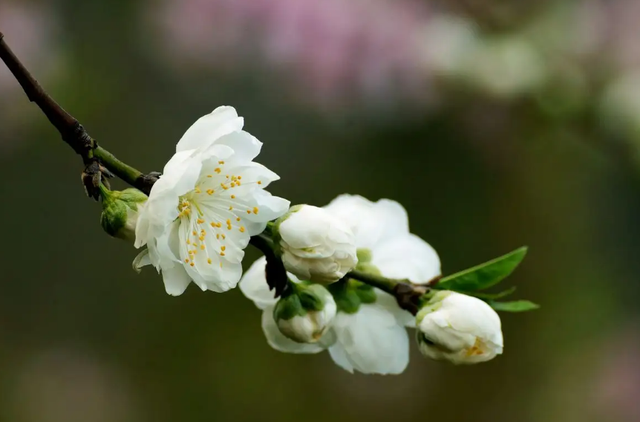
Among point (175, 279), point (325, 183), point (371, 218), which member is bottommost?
point (175, 279)

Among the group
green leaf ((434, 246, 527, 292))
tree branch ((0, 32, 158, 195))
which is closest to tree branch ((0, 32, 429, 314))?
tree branch ((0, 32, 158, 195))

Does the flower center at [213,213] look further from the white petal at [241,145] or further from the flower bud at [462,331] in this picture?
the flower bud at [462,331]

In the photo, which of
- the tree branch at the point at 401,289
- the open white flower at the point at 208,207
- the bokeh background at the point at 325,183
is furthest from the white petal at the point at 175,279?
the bokeh background at the point at 325,183

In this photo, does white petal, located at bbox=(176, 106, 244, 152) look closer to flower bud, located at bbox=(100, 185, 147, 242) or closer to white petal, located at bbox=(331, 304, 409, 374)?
flower bud, located at bbox=(100, 185, 147, 242)

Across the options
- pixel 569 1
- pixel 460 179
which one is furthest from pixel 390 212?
pixel 460 179

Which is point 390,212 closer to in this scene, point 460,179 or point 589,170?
point 460,179

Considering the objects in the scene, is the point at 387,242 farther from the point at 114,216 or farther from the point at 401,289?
the point at 114,216

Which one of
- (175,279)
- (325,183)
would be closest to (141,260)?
(175,279)
